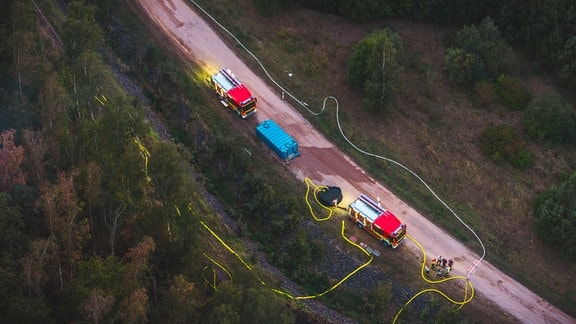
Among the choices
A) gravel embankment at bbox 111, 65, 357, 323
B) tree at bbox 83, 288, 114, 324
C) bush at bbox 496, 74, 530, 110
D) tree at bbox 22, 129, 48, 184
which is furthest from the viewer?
bush at bbox 496, 74, 530, 110

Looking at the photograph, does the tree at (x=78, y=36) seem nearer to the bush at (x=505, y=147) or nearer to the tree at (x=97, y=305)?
the tree at (x=97, y=305)

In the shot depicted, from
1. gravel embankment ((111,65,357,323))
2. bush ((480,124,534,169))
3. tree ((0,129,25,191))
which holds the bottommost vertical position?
gravel embankment ((111,65,357,323))

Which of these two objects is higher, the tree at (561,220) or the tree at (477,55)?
the tree at (477,55)

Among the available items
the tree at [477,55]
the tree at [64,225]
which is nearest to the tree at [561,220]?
the tree at [477,55]

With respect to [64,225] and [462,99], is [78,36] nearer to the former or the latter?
[64,225]

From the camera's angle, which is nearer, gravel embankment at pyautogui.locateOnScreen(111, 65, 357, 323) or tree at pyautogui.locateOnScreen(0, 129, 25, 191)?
tree at pyautogui.locateOnScreen(0, 129, 25, 191)

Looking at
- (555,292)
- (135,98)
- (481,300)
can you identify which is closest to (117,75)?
(135,98)

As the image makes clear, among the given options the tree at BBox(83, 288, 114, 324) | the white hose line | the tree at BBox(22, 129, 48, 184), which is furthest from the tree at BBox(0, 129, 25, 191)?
the white hose line

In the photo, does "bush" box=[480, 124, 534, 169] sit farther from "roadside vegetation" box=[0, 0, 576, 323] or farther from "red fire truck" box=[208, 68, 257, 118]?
"red fire truck" box=[208, 68, 257, 118]
